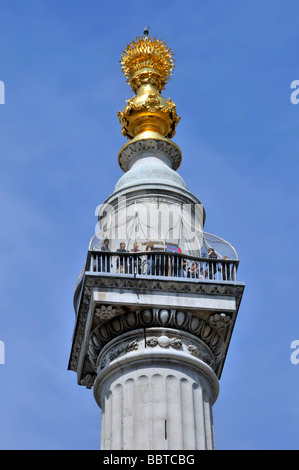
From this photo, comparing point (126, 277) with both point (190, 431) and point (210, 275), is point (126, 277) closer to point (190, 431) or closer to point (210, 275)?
point (210, 275)

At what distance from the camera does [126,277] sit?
34.2 metres

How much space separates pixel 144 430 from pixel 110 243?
7.12m

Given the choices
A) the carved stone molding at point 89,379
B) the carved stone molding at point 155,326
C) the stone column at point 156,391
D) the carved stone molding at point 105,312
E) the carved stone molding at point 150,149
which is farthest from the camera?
the carved stone molding at point 150,149

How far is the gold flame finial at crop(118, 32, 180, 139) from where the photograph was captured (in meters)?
43.5

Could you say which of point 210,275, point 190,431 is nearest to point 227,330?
point 210,275

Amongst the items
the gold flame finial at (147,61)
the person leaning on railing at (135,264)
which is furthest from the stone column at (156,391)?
the gold flame finial at (147,61)

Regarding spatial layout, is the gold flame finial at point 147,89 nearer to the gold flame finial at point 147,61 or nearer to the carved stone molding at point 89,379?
the gold flame finial at point 147,61

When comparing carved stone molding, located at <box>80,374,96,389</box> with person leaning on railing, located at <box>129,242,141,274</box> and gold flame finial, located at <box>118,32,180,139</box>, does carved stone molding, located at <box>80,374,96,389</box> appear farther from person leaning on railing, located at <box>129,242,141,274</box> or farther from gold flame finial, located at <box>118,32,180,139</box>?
gold flame finial, located at <box>118,32,180,139</box>

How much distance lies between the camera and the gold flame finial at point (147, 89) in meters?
43.5

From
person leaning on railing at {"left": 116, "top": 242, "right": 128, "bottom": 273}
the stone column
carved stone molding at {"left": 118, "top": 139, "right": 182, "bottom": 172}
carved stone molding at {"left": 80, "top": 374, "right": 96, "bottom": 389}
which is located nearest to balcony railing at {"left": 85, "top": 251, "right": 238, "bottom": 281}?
person leaning on railing at {"left": 116, "top": 242, "right": 128, "bottom": 273}

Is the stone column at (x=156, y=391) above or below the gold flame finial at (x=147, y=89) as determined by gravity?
below

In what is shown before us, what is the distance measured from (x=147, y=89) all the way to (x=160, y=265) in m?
11.9

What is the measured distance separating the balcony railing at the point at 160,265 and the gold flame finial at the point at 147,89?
8.52 m

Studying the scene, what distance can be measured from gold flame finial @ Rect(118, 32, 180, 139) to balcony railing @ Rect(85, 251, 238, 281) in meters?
8.52
